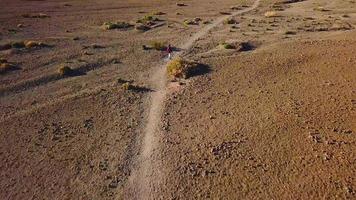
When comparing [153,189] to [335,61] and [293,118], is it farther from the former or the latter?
[335,61]

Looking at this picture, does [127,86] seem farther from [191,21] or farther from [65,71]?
[191,21]

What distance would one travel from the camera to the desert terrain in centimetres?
2414

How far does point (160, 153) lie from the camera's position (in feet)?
88.3

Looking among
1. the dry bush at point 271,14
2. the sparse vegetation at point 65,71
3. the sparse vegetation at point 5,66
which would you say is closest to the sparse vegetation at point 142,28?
the dry bush at point 271,14

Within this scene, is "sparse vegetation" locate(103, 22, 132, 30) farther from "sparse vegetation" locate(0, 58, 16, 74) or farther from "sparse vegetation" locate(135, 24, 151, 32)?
"sparse vegetation" locate(0, 58, 16, 74)

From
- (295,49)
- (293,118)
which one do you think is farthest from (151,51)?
(293,118)

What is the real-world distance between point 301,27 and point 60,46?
89.2ft

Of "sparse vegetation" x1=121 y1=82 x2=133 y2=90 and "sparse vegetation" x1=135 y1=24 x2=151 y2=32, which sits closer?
"sparse vegetation" x1=121 y1=82 x2=133 y2=90

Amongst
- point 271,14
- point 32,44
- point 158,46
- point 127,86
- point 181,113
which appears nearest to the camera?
point 181,113

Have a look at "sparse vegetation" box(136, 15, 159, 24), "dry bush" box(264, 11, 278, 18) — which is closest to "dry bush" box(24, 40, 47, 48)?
"sparse vegetation" box(136, 15, 159, 24)

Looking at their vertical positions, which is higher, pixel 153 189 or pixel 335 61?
pixel 335 61

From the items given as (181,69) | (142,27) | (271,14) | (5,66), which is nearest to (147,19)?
(142,27)

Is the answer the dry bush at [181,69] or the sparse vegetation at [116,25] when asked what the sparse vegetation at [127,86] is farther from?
the sparse vegetation at [116,25]

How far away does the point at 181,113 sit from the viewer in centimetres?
3184
